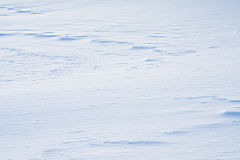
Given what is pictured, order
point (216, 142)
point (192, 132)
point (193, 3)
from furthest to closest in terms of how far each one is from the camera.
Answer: point (193, 3) → point (192, 132) → point (216, 142)

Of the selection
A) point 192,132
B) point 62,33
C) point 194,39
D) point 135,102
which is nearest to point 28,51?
point 62,33

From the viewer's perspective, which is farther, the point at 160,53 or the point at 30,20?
the point at 30,20

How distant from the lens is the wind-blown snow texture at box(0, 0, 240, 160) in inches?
56.2

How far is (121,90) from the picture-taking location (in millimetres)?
2016

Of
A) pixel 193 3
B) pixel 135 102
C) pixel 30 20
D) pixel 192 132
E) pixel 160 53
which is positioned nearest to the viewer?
pixel 192 132

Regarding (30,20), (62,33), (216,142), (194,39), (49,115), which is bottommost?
(216,142)

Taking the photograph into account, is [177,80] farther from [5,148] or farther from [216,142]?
[5,148]

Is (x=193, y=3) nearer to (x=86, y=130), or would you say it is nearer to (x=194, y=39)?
(x=194, y=39)

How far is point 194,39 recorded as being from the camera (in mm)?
3234

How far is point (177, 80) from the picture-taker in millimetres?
2158

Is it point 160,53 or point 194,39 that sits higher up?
point 194,39

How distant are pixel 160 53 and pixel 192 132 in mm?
1386

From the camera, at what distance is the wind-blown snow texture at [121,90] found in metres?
1.43

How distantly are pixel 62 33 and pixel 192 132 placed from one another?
252 cm
